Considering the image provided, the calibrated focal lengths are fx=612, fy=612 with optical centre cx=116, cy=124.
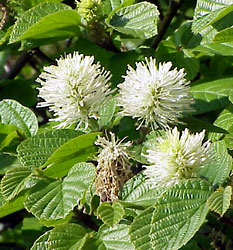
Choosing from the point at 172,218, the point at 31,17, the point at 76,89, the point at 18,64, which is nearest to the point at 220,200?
the point at 172,218

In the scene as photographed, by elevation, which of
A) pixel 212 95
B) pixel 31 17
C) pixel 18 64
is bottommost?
pixel 18 64

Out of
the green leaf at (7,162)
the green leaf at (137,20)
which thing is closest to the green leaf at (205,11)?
the green leaf at (137,20)

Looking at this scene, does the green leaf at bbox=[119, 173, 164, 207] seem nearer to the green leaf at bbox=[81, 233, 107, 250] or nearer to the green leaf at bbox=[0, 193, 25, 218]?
the green leaf at bbox=[81, 233, 107, 250]

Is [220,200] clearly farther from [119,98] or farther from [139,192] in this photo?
[119,98]

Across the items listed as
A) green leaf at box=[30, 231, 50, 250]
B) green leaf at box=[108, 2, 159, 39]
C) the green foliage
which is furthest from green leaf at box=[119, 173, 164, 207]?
green leaf at box=[108, 2, 159, 39]

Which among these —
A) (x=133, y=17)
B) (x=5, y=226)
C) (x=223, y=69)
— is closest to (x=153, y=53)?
(x=133, y=17)
